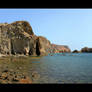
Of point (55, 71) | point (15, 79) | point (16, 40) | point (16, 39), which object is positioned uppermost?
point (16, 39)

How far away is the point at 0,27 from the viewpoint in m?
45.5

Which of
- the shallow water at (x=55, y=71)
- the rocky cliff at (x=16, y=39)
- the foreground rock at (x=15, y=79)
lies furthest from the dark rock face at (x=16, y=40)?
the foreground rock at (x=15, y=79)

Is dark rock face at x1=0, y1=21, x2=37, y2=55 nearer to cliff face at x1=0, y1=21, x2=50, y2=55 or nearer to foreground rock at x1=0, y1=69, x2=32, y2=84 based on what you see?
A: cliff face at x1=0, y1=21, x2=50, y2=55

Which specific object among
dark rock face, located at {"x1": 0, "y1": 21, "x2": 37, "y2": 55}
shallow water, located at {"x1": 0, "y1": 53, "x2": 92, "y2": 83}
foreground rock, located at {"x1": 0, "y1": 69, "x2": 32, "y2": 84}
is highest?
dark rock face, located at {"x1": 0, "y1": 21, "x2": 37, "y2": 55}

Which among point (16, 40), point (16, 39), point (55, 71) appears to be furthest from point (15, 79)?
point (16, 39)

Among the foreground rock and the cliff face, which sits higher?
the cliff face

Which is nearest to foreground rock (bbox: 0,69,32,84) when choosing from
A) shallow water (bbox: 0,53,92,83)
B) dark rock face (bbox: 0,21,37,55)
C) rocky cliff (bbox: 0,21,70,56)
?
shallow water (bbox: 0,53,92,83)

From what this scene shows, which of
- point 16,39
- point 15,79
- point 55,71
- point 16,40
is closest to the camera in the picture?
point 15,79

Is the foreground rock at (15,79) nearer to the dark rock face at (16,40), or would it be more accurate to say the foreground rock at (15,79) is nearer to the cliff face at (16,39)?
the cliff face at (16,39)

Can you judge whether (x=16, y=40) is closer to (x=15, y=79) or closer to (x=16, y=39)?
(x=16, y=39)
